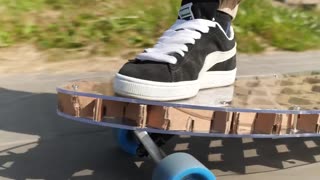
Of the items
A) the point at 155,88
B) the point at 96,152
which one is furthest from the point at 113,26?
the point at 155,88

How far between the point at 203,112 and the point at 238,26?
237 cm

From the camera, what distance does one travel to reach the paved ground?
1.82 m

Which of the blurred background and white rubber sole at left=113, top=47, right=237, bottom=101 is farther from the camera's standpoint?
the blurred background

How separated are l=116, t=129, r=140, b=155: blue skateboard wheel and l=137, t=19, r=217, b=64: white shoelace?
36 cm

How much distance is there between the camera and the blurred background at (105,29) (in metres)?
3.27

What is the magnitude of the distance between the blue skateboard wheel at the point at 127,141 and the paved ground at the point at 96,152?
0.9 inches

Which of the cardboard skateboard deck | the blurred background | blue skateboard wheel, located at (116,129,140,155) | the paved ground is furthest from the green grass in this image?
the cardboard skateboard deck

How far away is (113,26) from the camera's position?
11.5 feet

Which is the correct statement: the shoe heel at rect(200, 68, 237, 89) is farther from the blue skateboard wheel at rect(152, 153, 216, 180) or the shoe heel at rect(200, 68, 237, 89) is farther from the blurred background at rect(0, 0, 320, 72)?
the blurred background at rect(0, 0, 320, 72)

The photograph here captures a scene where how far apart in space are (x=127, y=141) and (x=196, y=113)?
0.45 metres

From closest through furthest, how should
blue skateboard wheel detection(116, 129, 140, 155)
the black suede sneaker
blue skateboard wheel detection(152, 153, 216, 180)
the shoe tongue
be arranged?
blue skateboard wheel detection(152, 153, 216, 180) → the black suede sneaker → the shoe tongue → blue skateboard wheel detection(116, 129, 140, 155)

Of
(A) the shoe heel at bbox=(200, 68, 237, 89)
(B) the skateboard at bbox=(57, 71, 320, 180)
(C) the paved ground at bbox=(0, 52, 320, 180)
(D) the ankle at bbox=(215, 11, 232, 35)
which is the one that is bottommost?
A: (C) the paved ground at bbox=(0, 52, 320, 180)

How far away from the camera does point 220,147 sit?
2.07 m

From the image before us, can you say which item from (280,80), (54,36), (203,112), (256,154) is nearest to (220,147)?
(256,154)
